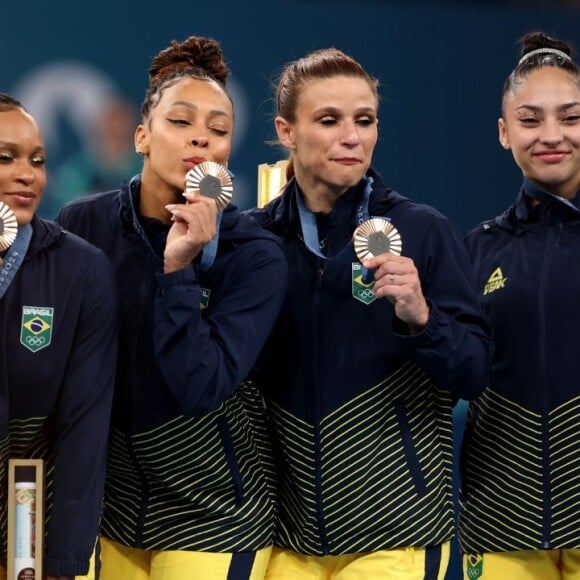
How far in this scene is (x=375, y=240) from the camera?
3.08 m

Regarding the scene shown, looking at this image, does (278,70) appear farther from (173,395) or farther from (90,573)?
(90,573)

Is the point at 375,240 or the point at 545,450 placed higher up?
the point at 375,240

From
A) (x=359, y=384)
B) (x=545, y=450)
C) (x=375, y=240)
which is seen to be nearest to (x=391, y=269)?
(x=375, y=240)

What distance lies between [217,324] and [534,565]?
1148mm

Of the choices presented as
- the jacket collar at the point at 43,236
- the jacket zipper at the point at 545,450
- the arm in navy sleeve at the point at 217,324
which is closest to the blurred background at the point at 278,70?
the jacket zipper at the point at 545,450

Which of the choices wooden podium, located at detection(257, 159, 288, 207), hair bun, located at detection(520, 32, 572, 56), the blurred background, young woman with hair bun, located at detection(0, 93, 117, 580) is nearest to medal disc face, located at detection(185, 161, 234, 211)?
young woman with hair bun, located at detection(0, 93, 117, 580)

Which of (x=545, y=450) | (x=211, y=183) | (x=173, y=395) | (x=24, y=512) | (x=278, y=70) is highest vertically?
(x=278, y=70)

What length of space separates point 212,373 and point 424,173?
3.43 meters

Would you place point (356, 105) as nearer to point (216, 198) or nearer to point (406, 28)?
point (216, 198)


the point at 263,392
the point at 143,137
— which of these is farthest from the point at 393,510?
the point at 143,137

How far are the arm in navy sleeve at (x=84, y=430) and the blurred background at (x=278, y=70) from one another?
9.24ft

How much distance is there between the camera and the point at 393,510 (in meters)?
3.26

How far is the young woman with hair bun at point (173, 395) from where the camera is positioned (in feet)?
10.5

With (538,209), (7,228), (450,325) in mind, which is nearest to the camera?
(7,228)
